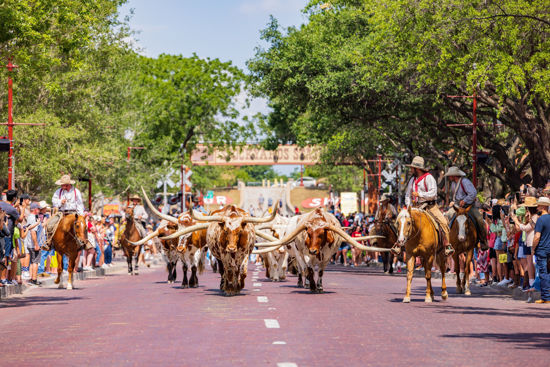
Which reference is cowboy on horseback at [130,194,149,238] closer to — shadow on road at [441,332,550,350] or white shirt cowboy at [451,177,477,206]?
white shirt cowboy at [451,177,477,206]

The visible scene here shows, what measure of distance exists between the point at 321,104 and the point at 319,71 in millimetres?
1443

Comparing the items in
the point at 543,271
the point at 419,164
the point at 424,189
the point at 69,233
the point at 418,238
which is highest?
the point at 419,164

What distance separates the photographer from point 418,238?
796 inches

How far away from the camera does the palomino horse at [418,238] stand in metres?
19.8

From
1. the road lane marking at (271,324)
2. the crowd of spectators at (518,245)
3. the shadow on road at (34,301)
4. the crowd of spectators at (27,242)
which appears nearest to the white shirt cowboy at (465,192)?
the crowd of spectators at (518,245)

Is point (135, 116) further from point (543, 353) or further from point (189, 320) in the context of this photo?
point (543, 353)

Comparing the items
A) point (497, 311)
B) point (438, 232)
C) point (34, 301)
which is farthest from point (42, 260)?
point (497, 311)

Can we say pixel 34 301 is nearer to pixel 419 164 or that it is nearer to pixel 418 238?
pixel 418 238

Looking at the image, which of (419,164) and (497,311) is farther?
(419,164)

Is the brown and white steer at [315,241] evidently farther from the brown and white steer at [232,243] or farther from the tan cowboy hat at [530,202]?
the tan cowboy hat at [530,202]

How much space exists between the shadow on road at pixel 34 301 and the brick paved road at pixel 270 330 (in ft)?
0.09

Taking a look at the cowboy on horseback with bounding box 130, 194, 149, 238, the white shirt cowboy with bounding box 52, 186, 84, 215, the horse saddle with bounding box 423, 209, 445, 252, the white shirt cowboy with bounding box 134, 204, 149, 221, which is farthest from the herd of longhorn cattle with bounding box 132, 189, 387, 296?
the white shirt cowboy with bounding box 134, 204, 149, 221

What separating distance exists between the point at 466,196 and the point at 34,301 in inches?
358

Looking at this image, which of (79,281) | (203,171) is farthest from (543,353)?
(203,171)
